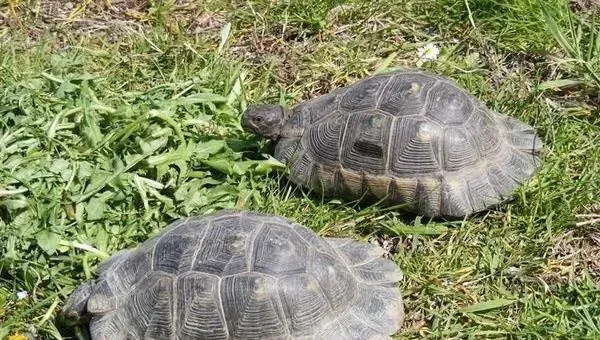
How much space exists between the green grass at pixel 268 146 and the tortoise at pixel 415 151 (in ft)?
0.39

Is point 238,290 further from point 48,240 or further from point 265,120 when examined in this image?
point 265,120

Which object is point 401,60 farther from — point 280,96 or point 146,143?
point 146,143

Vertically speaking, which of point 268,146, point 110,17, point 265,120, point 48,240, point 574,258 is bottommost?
point 574,258

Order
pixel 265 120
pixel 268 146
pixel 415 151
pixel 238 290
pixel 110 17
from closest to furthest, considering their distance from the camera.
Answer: pixel 238 290 → pixel 415 151 → pixel 265 120 → pixel 268 146 → pixel 110 17

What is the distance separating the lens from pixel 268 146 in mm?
4867

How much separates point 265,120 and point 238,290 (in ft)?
4.51

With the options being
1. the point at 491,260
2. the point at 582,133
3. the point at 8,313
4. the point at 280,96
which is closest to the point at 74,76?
the point at 280,96

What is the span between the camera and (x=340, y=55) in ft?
18.3

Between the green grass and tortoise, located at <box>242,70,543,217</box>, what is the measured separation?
0.12 m

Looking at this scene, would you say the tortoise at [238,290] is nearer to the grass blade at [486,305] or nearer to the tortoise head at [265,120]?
the grass blade at [486,305]

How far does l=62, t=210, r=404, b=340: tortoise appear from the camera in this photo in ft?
11.6

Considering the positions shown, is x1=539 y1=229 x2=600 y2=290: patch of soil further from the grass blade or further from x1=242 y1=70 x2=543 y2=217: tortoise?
x1=242 y1=70 x2=543 y2=217: tortoise

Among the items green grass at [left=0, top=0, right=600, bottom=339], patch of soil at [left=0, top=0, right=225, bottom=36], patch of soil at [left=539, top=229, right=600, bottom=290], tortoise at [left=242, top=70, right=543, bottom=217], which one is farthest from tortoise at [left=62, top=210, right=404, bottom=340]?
patch of soil at [left=0, top=0, right=225, bottom=36]

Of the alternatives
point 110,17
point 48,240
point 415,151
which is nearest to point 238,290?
point 48,240
